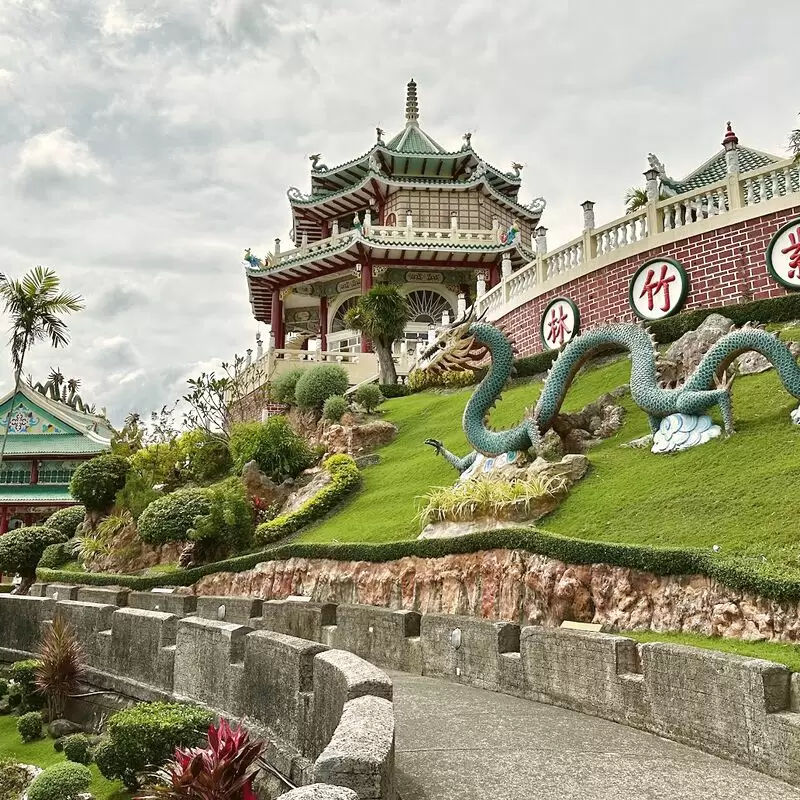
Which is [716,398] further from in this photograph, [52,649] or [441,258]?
[441,258]

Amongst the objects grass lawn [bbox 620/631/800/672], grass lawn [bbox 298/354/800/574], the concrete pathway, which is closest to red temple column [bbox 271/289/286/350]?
grass lawn [bbox 298/354/800/574]

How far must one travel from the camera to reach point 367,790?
10.9ft

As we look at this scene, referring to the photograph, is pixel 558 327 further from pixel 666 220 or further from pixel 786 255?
pixel 786 255

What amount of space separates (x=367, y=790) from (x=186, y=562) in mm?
15728

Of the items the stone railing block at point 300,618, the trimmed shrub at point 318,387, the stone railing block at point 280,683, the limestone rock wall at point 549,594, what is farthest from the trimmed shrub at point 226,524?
the stone railing block at point 280,683

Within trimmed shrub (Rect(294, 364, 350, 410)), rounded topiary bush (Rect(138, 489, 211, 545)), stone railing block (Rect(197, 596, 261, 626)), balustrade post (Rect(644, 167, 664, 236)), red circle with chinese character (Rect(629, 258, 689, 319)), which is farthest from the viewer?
trimmed shrub (Rect(294, 364, 350, 410))

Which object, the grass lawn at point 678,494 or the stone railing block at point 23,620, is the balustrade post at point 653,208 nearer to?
the grass lawn at point 678,494

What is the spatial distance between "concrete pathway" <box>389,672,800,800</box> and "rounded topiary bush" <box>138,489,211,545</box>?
1329 centimetres

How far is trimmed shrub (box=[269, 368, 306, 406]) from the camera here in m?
27.3

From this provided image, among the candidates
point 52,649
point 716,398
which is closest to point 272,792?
point 52,649

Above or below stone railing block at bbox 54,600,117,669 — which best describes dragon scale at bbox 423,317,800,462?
above

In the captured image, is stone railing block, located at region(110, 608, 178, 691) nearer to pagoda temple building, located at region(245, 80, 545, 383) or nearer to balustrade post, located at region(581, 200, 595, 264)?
balustrade post, located at region(581, 200, 595, 264)

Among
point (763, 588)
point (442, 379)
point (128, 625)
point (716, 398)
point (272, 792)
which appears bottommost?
point (272, 792)

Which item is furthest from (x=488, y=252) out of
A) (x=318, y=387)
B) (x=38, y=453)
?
(x=38, y=453)
